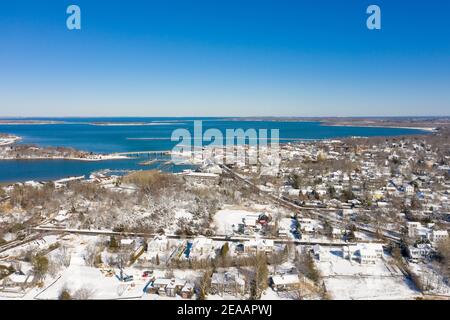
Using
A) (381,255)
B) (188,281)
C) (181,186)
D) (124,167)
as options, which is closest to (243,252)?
(188,281)

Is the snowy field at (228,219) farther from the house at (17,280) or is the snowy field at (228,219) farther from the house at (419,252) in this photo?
the house at (17,280)

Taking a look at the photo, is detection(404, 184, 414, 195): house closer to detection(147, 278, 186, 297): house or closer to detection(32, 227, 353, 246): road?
detection(32, 227, 353, 246): road

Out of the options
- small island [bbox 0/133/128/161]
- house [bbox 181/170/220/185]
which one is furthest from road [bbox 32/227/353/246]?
small island [bbox 0/133/128/161]

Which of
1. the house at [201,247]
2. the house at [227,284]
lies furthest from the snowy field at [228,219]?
the house at [227,284]

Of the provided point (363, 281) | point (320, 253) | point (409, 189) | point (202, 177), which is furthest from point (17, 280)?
point (409, 189)
